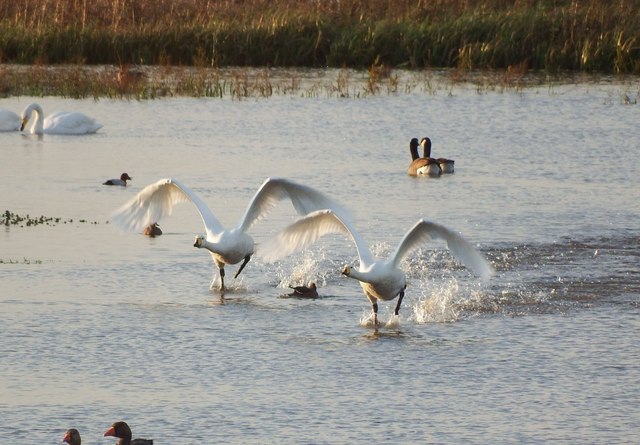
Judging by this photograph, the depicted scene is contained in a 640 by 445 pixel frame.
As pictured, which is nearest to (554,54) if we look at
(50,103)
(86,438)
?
(50,103)

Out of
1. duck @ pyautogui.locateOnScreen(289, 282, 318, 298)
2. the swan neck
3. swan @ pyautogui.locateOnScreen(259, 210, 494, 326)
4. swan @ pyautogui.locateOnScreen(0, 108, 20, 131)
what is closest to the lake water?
duck @ pyautogui.locateOnScreen(289, 282, 318, 298)

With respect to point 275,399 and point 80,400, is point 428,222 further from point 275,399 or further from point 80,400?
point 80,400

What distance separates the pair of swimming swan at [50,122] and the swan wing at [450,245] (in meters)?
11.8

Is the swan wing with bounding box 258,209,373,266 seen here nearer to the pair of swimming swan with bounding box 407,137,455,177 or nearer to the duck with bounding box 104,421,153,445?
the duck with bounding box 104,421,153,445

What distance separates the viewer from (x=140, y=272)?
41.9 ft

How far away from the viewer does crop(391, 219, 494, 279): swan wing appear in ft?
36.1

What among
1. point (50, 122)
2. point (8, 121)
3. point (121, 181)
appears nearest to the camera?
point (121, 181)

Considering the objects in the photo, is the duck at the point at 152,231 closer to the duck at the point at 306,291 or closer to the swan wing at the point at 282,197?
the swan wing at the point at 282,197

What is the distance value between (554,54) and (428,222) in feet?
63.0

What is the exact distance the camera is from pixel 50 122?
22312mm

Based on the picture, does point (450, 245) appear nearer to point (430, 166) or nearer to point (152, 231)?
point (152, 231)

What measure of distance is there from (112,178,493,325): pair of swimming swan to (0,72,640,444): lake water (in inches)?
13.3

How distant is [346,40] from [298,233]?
62.9ft

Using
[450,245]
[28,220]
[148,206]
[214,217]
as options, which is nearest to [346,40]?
[28,220]
